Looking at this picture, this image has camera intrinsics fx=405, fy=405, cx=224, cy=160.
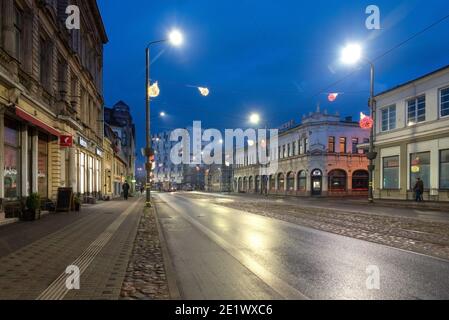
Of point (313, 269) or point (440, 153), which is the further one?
point (440, 153)

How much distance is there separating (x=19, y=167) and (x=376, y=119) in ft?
103

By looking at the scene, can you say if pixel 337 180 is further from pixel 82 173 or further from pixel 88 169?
pixel 82 173

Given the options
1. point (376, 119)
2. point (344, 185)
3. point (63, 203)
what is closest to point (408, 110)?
point (376, 119)

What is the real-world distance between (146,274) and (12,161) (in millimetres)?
12069

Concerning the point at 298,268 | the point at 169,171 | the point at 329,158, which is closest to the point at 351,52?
the point at 298,268

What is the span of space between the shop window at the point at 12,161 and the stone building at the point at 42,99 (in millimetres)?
38

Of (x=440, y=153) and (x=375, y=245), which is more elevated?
(x=440, y=153)

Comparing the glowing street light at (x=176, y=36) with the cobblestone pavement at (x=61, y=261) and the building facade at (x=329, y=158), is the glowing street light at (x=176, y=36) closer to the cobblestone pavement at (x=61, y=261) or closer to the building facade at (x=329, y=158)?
the cobblestone pavement at (x=61, y=261)

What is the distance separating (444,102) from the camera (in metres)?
29.6

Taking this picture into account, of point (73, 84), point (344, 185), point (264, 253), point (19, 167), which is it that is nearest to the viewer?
point (264, 253)

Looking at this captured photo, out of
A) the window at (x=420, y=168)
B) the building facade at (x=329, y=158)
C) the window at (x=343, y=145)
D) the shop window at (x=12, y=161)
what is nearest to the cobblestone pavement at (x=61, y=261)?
the shop window at (x=12, y=161)

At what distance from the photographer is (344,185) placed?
2227 inches
